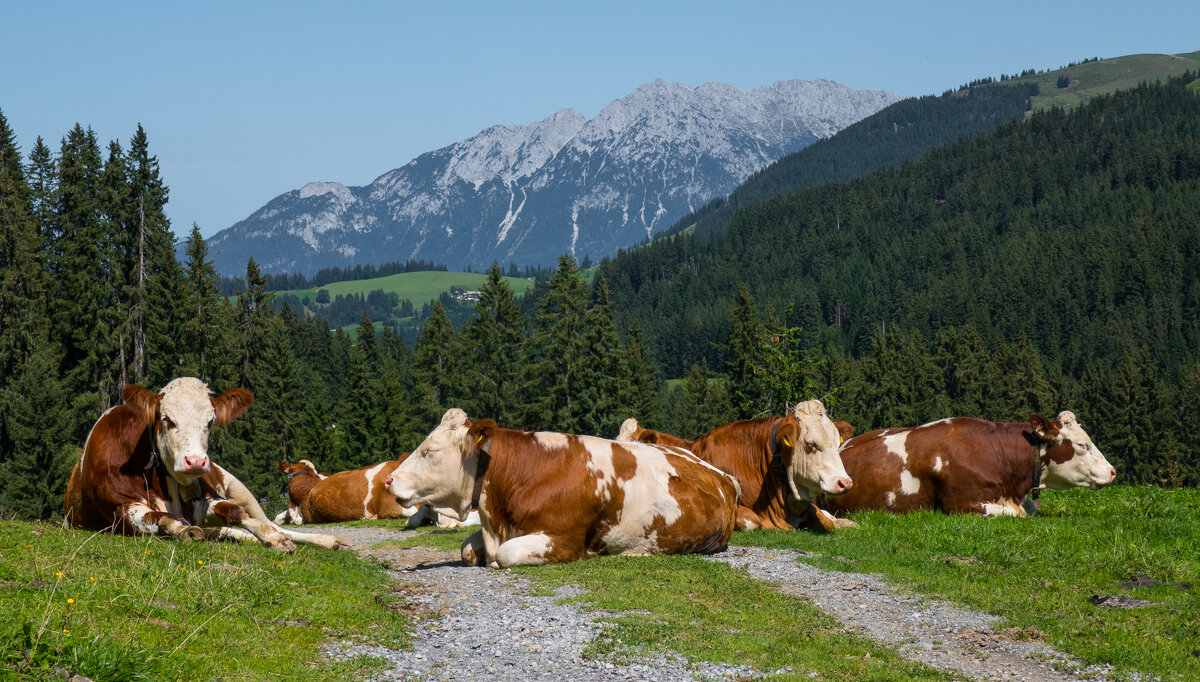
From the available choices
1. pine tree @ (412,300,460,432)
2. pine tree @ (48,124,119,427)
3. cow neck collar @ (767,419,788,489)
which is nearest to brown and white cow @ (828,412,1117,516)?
cow neck collar @ (767,419,788,489)

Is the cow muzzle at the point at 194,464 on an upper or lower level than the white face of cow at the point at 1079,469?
upper

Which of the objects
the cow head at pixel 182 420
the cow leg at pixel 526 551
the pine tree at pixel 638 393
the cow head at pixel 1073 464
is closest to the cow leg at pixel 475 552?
the cow leg at pixel 526 551

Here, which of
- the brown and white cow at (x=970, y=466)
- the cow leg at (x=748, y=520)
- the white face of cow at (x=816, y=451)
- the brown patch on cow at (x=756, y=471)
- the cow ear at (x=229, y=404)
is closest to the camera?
the cow ear at (x=229, y=404)

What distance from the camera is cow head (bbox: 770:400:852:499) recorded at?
47.0 feet

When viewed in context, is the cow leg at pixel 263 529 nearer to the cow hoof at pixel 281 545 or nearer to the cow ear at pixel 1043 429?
the cow hoof at pixel 281 545

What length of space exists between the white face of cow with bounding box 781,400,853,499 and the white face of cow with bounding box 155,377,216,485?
799 cm

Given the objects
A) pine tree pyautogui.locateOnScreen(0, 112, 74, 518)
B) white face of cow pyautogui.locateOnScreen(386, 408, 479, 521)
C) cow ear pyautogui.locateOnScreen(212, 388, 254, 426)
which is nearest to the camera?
cow ear pyautogui.locateOnScreen(212, 388, 254, 426)

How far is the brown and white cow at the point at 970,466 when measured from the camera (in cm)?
1606

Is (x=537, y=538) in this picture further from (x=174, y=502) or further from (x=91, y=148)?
(x=91, y=148)

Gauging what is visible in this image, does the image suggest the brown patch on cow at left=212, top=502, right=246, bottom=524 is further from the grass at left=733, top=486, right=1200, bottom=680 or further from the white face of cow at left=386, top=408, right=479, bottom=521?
the grass at left=733, top=486, right=1200, bottom=680

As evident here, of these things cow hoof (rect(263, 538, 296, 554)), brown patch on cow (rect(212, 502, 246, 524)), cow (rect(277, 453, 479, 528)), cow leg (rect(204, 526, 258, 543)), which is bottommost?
cow (rect(277, 453, 479, 528))

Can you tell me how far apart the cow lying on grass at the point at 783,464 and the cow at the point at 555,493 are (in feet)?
7.49

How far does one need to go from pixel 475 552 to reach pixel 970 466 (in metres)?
8.51

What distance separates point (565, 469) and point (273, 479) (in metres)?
64.7
